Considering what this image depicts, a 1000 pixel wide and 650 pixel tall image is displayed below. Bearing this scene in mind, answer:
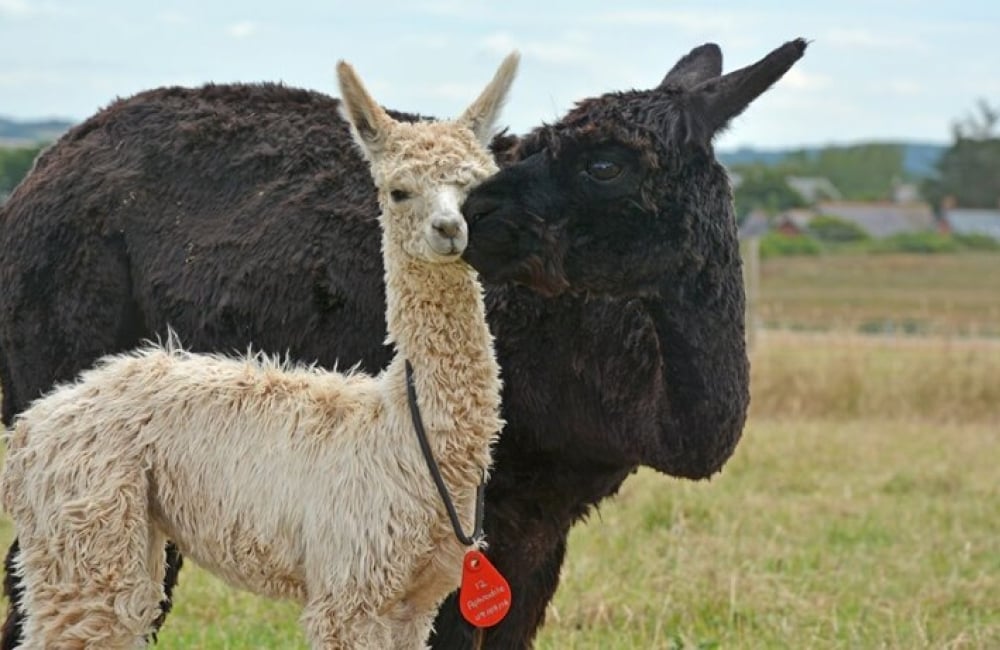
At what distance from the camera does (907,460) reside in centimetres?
1204

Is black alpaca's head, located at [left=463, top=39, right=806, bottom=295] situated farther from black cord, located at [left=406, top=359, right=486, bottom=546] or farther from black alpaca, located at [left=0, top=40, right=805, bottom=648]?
black cord, located at [left=406, top=359, right=486, bottom=546]

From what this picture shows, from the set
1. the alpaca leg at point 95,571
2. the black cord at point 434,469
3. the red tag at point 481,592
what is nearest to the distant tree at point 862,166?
the red tag at point 481,592

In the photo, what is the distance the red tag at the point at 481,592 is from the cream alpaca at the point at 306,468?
0.09 meters

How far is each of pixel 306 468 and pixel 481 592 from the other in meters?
0.62

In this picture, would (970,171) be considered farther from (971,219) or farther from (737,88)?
(737,88)

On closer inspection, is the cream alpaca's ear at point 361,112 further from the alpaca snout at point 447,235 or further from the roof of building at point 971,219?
the roof of building at point 971,219

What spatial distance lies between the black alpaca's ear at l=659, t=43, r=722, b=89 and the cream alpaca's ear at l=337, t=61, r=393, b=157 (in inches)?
49.1

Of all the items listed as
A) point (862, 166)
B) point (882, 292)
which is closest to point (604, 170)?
point (882, 292)

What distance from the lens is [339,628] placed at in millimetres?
3838

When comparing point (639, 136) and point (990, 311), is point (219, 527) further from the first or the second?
point (990, 311)

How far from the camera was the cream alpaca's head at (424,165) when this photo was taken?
3.88m

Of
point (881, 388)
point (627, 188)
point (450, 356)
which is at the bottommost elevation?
point (881, 388)

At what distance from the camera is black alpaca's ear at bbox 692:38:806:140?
176 inches

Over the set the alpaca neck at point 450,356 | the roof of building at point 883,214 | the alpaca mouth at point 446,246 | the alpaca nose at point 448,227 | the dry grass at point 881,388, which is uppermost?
the alpaca nose at point 448,227
